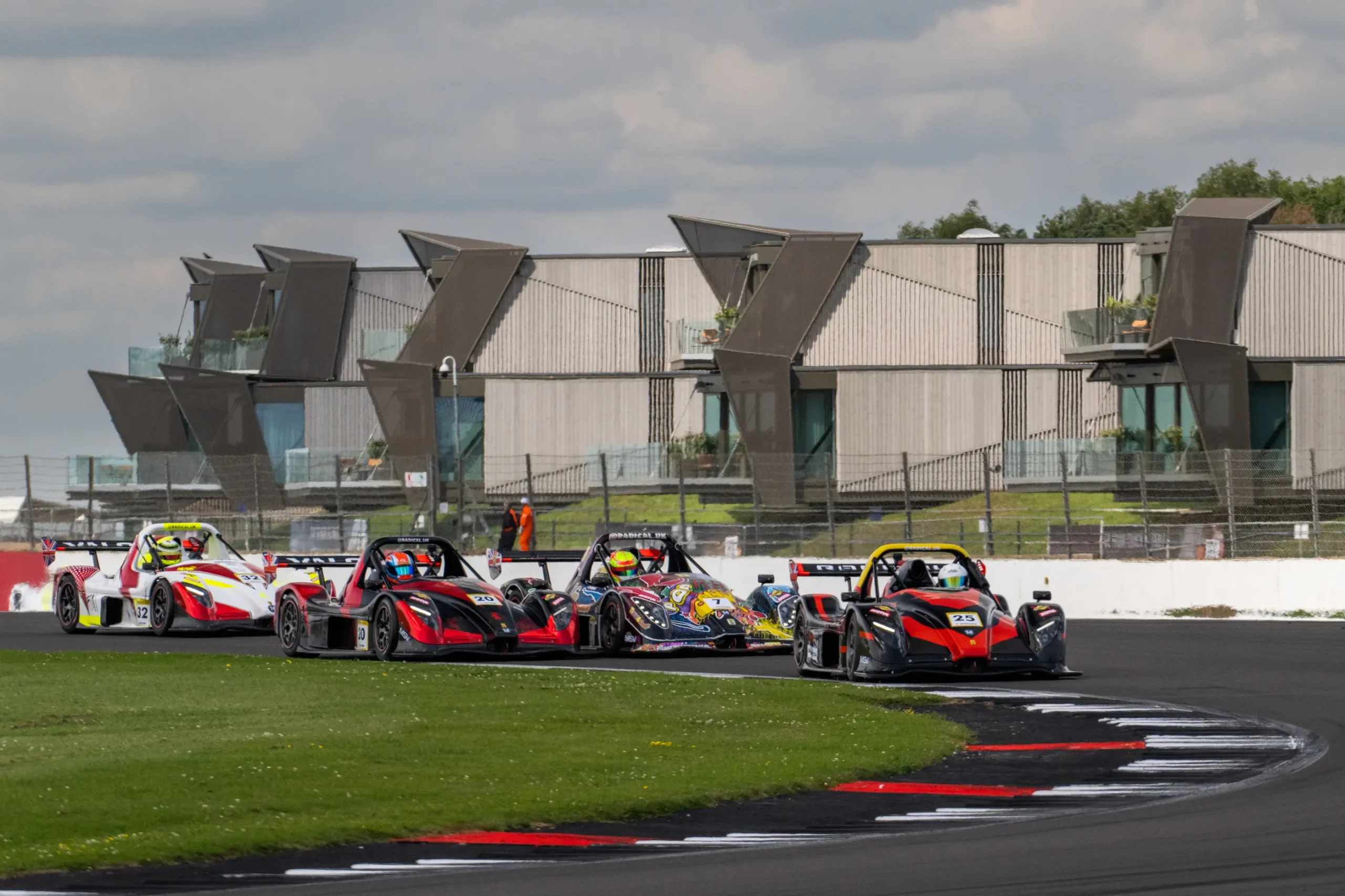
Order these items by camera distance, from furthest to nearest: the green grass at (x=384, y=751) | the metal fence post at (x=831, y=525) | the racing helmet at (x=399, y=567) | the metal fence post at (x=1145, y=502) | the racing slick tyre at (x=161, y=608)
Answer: the metal fence post at (x=831, y=525) → the metal fence post at (x=1145, y=502) → the racing slick tyre at (x=161, y=608) → the racing helmet at (x=399, y=567) → the green grass at (x=384, y=751)

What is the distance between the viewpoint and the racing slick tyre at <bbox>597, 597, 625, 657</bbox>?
22766 mm

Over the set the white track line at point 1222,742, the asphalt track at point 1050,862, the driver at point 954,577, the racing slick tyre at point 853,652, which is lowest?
the asphalt track at point 1050,862

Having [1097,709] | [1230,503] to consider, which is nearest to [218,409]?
[1230,503]

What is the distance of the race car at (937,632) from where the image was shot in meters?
19.0

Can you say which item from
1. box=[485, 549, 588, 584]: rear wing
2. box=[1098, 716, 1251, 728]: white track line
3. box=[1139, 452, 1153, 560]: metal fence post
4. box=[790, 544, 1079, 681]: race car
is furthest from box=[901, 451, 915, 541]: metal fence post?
box=[1098, 716, 1251, 728]: white track line

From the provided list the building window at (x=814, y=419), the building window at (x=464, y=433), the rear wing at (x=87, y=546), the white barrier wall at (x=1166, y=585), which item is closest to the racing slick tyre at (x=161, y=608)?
the rear wing at (x=87, y=546)

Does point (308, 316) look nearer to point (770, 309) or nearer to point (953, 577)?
point (770, 309)

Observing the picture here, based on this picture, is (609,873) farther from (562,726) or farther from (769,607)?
(769,607)

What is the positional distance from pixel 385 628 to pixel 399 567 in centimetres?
95

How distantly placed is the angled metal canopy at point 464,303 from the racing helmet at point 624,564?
37.0 metres

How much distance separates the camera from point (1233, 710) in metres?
15.7

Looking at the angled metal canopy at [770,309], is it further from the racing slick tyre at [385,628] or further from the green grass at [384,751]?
the green grass at [384,751]

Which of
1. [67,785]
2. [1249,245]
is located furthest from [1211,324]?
[67,785]

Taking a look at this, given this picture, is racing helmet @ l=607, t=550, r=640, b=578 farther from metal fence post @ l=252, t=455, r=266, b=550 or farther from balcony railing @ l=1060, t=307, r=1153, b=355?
balcony railing @ l=1060, t=307, r=1153, b=355
